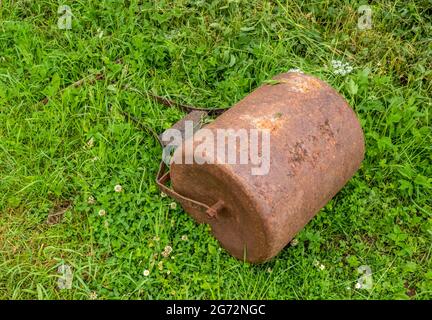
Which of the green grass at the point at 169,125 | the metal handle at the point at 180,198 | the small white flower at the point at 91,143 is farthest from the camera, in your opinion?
the small white flower at the point at 91,143

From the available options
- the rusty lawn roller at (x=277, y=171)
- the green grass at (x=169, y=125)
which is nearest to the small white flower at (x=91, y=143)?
the green grass at (x=169, y=125)

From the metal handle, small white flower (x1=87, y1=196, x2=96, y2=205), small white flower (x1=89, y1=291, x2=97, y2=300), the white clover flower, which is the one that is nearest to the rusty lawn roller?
the metal handle

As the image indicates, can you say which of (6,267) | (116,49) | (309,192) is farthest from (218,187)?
(116,49)

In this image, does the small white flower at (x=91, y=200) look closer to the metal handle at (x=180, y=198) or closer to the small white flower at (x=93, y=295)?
the metal handle at (x=180, y=198)

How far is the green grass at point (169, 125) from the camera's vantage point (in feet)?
9.36

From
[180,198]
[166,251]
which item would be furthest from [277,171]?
[166,251]

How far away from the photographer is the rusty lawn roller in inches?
97.1

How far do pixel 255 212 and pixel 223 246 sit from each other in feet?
1.72

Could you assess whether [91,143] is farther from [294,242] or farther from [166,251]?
[294,242]

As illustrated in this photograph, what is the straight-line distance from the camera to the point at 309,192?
8.56 feet

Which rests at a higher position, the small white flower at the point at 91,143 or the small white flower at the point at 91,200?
the small white flower at the point at 91,143

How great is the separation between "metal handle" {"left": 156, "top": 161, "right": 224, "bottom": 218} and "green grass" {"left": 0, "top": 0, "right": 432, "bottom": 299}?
122mm

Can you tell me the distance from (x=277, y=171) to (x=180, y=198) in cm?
60

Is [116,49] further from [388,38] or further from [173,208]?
[388,38]
